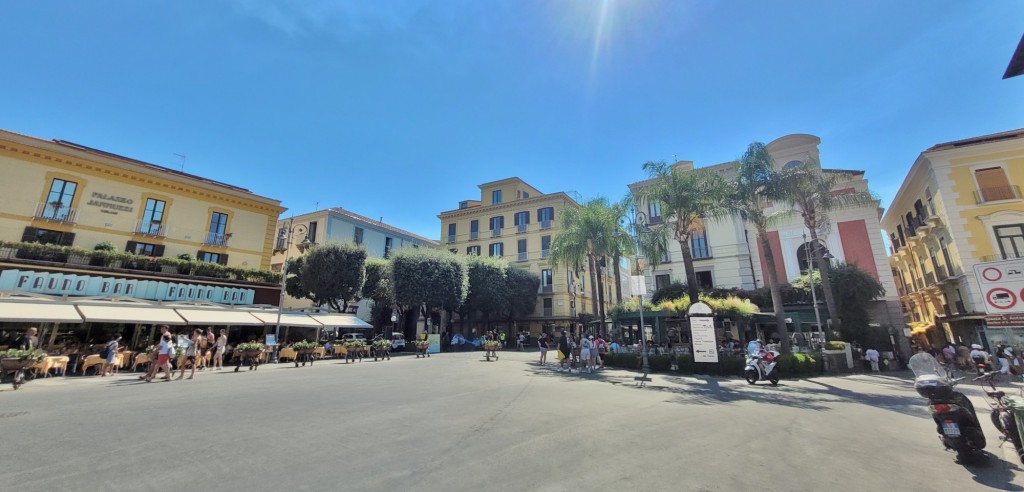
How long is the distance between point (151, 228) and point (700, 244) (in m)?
35.8

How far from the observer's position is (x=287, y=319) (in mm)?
22453

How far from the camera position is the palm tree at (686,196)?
18.5m

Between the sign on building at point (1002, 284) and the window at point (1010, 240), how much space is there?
82.9 feet

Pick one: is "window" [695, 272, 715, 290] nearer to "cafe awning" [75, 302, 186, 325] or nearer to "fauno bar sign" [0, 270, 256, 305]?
"fauno bar sign" [0, 270, 256, 305]

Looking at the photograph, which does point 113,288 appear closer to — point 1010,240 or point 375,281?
point 375,281

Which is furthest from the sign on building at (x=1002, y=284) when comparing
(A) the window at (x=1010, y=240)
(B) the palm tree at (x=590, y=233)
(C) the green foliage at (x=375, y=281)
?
(C) the green foliage at (x=375, y=281)

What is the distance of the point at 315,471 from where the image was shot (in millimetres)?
4535

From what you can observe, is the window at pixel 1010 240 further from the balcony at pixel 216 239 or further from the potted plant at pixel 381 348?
the balcony at pixel 216 239

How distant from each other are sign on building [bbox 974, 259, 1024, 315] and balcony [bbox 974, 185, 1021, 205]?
25807 millimetres

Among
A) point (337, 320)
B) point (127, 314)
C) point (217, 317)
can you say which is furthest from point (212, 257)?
point (127, 314)

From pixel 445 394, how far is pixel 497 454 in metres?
5.43

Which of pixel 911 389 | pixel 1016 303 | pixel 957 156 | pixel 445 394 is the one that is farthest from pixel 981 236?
pixel 445 394

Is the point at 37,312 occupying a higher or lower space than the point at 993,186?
lower

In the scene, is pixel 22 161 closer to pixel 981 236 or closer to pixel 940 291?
pixel 981 236
